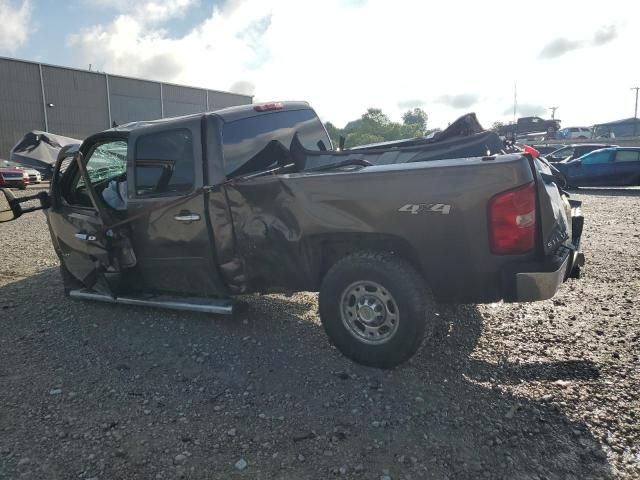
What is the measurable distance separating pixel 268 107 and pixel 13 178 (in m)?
19.7

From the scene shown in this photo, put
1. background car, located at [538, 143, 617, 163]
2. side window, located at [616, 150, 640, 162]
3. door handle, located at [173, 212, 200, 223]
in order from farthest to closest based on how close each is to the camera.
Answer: background car, located at [538, 143, 617, 163] → side window, located at [616, 150, 640, 162] → door handle, located at [173, 212, 200, 223]

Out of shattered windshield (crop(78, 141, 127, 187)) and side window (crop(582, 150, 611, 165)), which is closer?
shattered windshield (crop(78, 141, 127, 187))

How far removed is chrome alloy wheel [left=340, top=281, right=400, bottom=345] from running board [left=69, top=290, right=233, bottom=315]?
3.46 feet

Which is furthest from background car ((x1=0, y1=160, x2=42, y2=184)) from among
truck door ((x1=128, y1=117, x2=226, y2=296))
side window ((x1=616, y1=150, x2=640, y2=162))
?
side window ((x1=616, y1=150, x2=640, y2=162))

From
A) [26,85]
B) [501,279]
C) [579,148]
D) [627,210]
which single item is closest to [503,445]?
[501,279]

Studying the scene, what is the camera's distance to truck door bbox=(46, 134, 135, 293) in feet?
14.4

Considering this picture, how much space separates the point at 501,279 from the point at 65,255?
4.26m

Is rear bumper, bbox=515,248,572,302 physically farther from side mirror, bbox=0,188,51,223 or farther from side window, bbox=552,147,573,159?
side window, bbox=552,147,573,159

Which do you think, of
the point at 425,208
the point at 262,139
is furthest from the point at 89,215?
the point at 425,208

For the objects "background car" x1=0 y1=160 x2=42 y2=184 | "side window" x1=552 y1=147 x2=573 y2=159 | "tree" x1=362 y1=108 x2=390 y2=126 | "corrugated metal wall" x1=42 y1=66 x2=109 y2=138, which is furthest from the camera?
"tree" x1=362 y1=108 x2=390 y2=126

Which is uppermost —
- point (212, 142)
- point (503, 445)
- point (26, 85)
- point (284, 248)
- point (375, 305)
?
point (26, 85)

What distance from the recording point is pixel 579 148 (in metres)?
19.1

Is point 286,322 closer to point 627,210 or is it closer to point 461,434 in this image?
point 461,434

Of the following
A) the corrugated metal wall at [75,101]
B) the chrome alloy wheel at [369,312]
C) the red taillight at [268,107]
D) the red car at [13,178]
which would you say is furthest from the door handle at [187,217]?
the corrugated metal wall at [75,101]
